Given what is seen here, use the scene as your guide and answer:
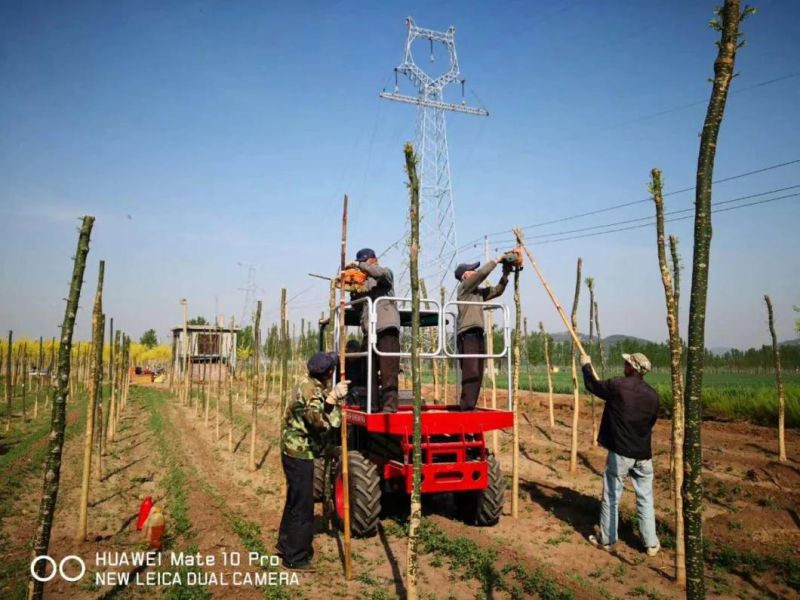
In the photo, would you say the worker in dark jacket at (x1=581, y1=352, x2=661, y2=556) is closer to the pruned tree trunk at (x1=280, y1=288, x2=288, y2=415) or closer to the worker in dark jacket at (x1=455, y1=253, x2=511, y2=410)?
the worker in dark jacket at (x1=455, y1=253, x2=511, y2=410)

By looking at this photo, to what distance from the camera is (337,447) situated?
258 inches

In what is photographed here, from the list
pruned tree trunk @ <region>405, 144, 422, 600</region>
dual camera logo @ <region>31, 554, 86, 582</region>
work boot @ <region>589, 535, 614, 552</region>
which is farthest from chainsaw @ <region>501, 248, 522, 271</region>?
dual camera logo @ <region>31, 554, 86, 582</region>

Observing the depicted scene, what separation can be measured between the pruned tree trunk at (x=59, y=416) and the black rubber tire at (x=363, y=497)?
127 inches

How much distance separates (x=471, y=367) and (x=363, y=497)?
6.90 ft

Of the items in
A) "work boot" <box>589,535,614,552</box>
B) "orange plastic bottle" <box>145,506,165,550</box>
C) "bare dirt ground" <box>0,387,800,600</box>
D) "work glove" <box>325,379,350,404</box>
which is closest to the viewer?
"bare dirt ground" <box>0,387,800,600</box>

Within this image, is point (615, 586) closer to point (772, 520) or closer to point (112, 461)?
point (772, 520)

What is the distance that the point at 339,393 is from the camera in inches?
215

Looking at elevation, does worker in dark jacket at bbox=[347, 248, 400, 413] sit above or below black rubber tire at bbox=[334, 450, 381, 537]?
above

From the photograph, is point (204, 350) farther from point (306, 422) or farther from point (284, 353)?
point (306, 422)

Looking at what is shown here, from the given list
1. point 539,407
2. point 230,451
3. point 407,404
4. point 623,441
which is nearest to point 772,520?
point 623,441

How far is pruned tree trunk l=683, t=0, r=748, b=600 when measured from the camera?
7.93 ft

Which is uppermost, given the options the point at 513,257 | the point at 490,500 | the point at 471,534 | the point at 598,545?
the point at 513,257

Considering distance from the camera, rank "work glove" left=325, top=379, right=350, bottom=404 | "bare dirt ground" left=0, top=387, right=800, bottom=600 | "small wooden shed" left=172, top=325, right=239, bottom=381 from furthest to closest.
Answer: "small wooden shed" left=172, top=325, right=239, bottom=381 → "work glove" left=325, top=379, right=350, bottom=404 → "bare dirt ground" left=0, top=387, right=800, bottom=600

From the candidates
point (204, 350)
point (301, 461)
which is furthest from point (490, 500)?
point (204, 350)
